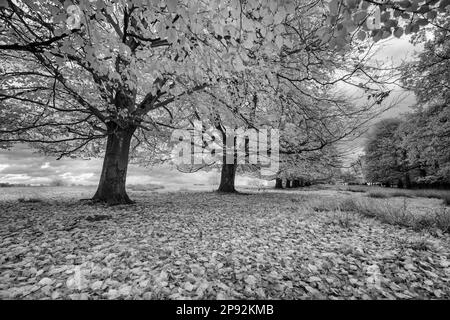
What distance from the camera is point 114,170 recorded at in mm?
9805

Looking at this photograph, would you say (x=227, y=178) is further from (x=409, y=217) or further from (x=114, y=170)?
(x=409, y=217)

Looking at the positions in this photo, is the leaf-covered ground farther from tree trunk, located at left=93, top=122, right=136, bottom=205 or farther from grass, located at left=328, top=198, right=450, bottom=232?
tree trunk, located at left=93, top=122, right=136, bottom=205

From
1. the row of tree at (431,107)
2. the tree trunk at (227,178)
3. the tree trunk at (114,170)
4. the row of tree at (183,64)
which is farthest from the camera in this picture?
the tree trunk at (227,178)

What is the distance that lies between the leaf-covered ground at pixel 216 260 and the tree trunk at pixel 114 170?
291cm

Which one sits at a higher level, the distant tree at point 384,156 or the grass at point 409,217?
the distant tree at point 384,156

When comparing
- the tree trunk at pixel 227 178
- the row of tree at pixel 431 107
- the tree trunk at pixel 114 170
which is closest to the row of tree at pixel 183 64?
the tree trunk at pixel 114 170

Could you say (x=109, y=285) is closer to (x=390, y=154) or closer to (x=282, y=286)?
(x=282, y=286)

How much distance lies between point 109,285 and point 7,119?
458 inches

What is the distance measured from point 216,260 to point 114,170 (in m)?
7.39

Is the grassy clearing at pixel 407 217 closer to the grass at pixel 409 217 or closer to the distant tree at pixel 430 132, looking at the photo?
the grass at pixel 409 217

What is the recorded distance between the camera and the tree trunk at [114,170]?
9781mm

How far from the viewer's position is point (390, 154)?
35844 mm

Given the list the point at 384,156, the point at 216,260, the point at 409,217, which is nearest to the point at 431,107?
the point at 409,217
